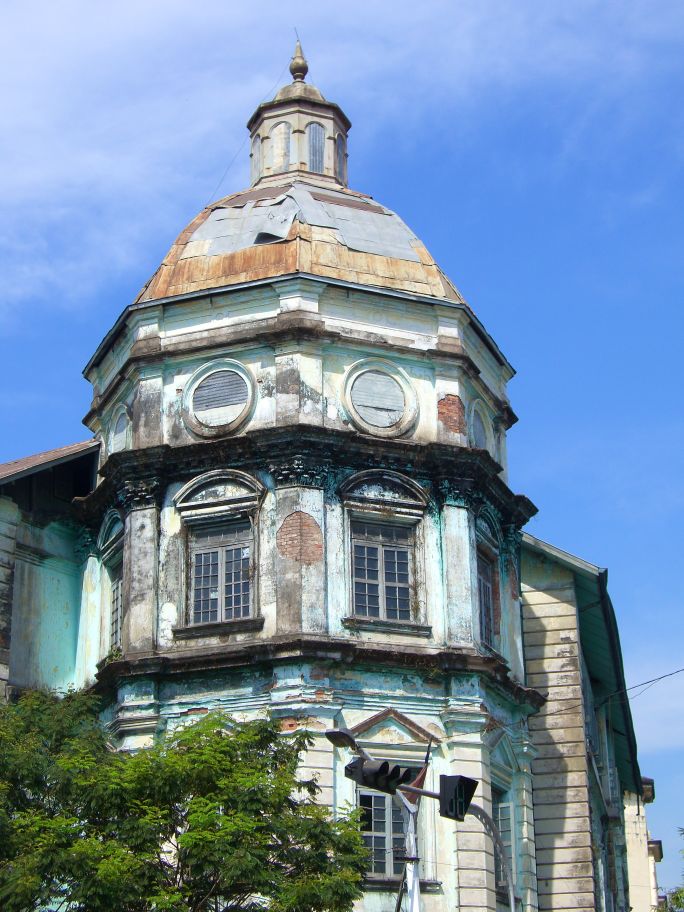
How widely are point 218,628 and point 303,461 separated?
344 cm

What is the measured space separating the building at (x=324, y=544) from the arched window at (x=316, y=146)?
269 cm

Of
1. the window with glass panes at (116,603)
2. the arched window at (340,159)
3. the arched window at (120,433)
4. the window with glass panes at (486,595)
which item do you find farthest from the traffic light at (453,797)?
the arched window at (340,159)

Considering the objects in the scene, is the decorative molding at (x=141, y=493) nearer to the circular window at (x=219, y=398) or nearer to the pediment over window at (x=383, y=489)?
the circular window at (x=219, y=398)

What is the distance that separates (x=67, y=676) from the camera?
3052 centimetres

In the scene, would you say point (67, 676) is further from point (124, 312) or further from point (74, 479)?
point (124, 312)

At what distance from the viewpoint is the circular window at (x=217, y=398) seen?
29.0m

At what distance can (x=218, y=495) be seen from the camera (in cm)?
2844

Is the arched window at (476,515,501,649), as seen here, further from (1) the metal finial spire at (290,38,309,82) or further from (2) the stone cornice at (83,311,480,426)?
(1) the metal finial spire at (290,38,309,82)

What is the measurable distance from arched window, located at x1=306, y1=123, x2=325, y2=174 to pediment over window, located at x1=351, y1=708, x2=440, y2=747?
48.9 ft

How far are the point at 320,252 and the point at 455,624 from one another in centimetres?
818

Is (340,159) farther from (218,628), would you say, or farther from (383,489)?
(218,628)

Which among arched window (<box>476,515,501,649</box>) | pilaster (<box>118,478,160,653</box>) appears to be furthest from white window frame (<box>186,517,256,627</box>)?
arched window (<box>476,515,501,649</box>)

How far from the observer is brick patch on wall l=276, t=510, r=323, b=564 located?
89.1 feet

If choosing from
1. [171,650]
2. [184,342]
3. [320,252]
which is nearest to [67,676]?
[171,650]
